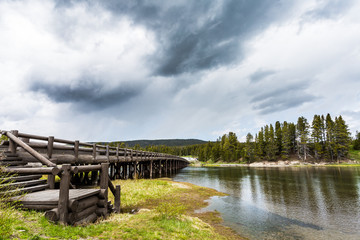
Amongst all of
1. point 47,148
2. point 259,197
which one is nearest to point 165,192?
point 259,197

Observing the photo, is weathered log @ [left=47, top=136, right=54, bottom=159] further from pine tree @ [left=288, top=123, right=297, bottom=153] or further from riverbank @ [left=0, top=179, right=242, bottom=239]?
pine tree @ [left=288, top=123, right=297, bottom=153]

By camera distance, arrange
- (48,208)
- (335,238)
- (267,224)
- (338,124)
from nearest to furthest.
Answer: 1. (48,208)
2. (335,238)
3. (267,224)
4. (338,124)

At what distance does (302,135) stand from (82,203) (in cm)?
9240

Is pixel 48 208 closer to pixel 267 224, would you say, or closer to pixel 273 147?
pixel 267 224

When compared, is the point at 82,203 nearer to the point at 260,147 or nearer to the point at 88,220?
the point at 88,220

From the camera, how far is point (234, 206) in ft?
51.2

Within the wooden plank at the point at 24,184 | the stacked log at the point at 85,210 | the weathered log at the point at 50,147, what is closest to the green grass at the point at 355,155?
the stacked log at the point at 85,210

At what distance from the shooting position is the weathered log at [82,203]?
6177 millimetres

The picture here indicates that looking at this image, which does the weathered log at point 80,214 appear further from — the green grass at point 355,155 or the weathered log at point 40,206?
the green grass at point 355,155

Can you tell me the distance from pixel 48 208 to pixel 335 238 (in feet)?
42.0

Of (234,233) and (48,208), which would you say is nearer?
(48,208)

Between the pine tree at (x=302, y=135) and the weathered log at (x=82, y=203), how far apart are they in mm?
87253

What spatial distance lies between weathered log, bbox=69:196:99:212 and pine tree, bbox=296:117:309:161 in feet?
286

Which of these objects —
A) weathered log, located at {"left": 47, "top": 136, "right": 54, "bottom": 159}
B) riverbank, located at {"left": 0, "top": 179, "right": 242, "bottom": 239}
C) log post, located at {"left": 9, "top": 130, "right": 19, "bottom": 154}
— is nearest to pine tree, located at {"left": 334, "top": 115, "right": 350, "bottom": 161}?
riverbank, located at {"left": 0, "top": 179, "right": 242, "bottom": 239}
